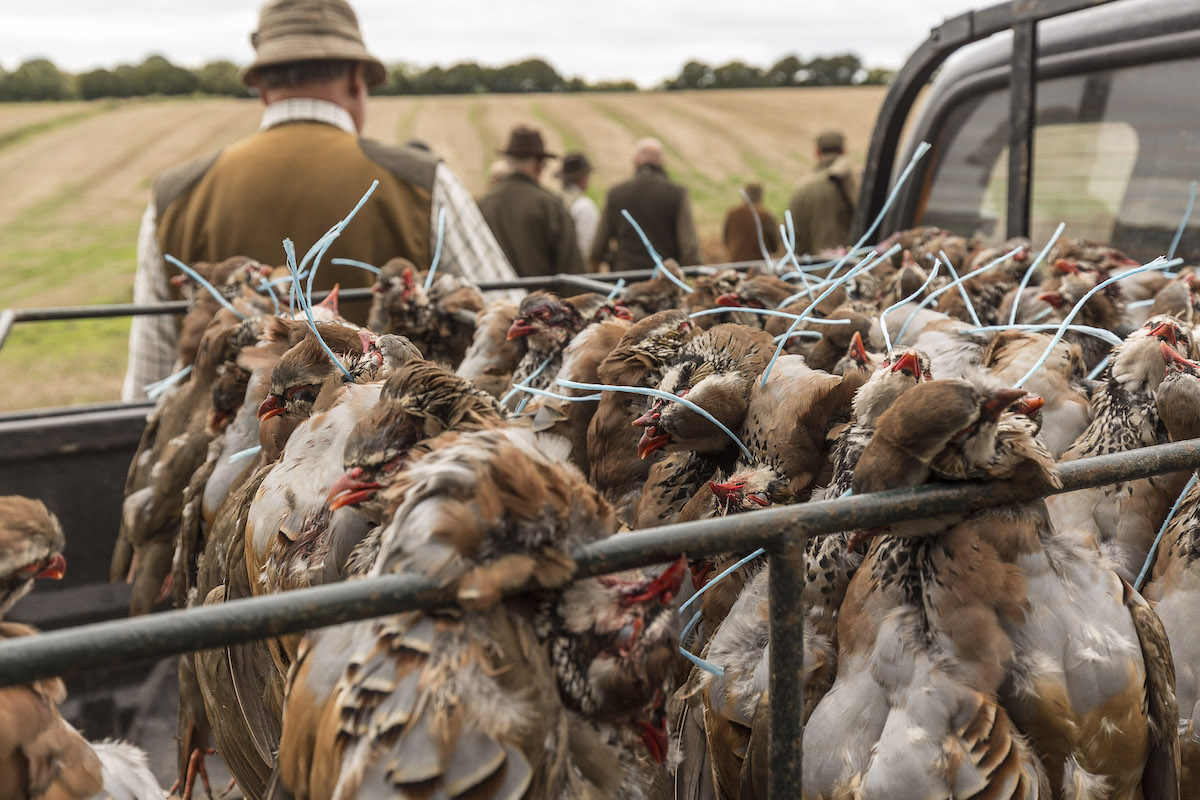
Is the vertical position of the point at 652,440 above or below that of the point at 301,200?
below

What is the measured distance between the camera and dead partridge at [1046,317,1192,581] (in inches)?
73.5

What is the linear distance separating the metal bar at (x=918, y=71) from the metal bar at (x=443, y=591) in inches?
96.0

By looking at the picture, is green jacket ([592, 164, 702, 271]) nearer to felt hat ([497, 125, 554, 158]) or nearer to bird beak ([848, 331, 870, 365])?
felt hat ([497, 125, 554, 158])

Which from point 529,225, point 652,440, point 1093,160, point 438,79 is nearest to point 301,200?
point 652,440

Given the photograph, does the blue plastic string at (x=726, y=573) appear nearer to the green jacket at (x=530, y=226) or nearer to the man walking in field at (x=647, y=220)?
the green jacket at (x=530, y=226)

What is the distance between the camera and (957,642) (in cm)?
141

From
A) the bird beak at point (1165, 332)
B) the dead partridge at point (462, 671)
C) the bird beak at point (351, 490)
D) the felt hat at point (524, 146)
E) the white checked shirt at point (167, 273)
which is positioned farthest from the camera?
the felt hat at point (524, 146)

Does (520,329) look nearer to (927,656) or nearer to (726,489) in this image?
(726,489)

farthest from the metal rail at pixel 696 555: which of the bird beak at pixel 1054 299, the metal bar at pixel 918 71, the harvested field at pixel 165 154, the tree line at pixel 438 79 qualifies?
the tree line at pixel 438 79

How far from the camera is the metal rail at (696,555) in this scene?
96cm

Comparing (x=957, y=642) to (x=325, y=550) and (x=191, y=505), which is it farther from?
(x=191, y=505)

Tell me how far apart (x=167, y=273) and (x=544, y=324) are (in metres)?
2.47

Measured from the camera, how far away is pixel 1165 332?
78.5 inches

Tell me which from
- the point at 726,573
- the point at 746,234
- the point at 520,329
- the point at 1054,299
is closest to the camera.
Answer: the point at 726,573
